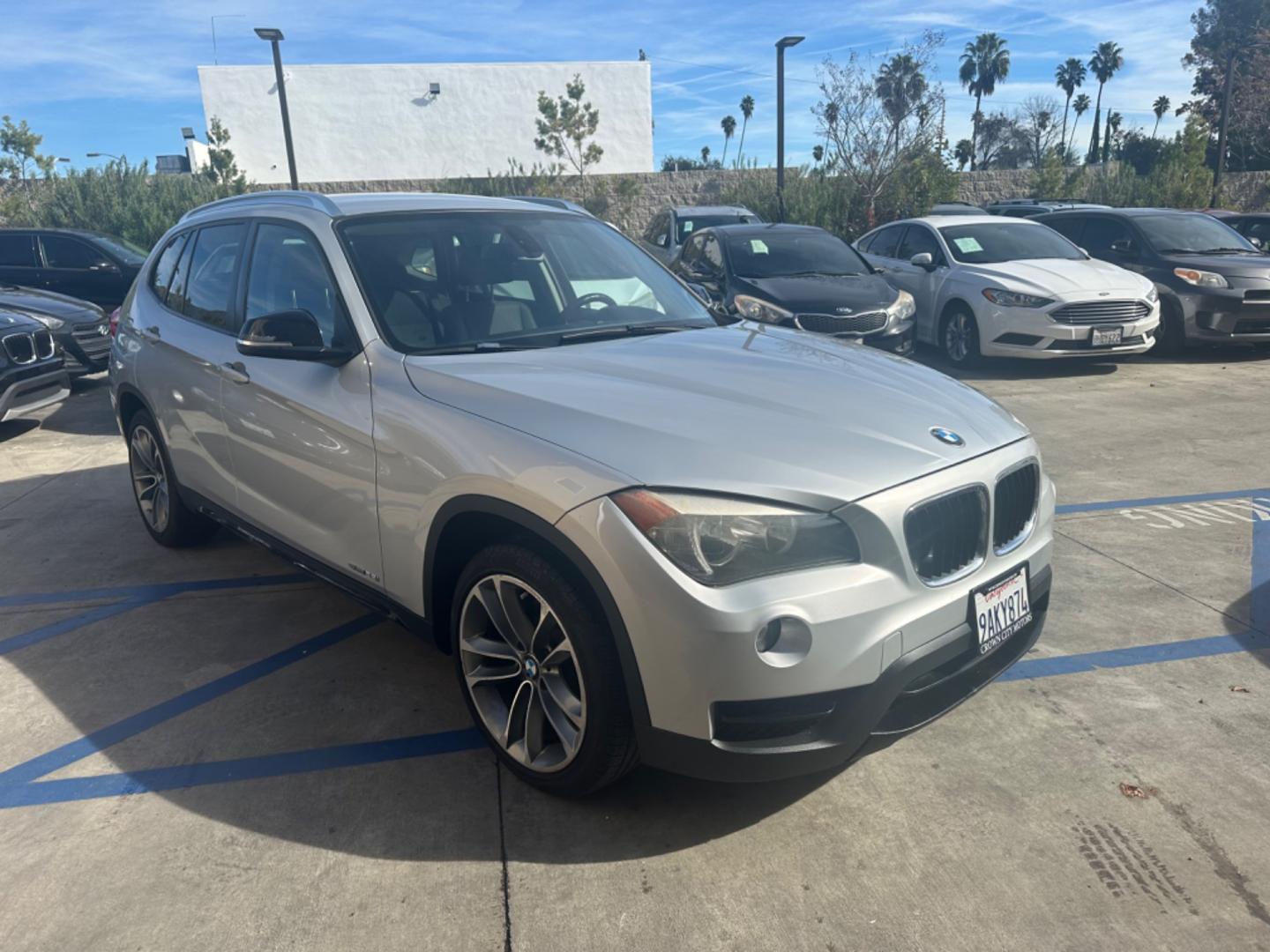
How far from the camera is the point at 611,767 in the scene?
2.73 m

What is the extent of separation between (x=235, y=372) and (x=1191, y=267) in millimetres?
10521

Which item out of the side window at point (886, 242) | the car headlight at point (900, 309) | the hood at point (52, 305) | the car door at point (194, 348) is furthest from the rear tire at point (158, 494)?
the side window at point (886, 242)

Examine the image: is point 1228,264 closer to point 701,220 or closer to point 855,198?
point 701,220

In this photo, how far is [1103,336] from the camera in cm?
981

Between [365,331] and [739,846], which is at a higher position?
[365,331]

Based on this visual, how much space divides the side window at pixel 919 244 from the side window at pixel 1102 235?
2.27m

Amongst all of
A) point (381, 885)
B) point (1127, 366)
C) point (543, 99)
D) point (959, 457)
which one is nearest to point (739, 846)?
point (381, 885)

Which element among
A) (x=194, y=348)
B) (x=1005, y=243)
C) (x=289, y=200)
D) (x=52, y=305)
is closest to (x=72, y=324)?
(x=52, y=305)

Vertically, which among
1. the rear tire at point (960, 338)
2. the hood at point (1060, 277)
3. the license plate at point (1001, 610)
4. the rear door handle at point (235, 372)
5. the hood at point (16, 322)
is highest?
the rear door handle at point (235, 372)

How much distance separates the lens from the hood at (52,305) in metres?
9.90

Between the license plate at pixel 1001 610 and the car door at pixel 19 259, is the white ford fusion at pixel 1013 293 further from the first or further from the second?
the car door at pixel 19 259

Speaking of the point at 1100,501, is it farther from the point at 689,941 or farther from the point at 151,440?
the point at 151,440

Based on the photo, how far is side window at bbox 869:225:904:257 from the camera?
12100mm

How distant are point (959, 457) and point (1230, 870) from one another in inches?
51.1
